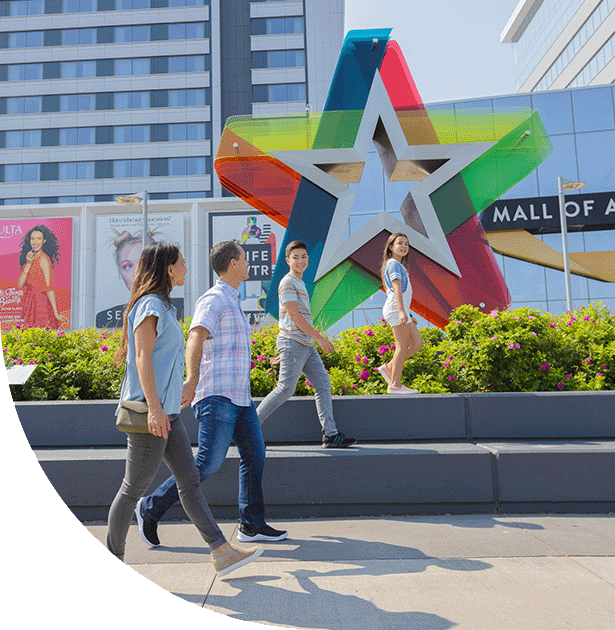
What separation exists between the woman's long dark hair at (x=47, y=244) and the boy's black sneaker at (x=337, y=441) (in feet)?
102

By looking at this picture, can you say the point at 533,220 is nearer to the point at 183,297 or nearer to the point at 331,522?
the point at 331,522

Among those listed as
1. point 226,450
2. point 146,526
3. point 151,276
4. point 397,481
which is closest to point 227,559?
point 226,450

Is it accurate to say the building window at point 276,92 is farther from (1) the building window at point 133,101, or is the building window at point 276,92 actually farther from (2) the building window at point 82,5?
(2) the building window at point 82,5

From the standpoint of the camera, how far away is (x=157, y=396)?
2.86m

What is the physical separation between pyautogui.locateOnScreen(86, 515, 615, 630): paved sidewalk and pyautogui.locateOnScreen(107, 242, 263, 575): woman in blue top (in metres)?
0.27

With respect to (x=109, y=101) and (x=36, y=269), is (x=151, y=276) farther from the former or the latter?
(x=109, y=101)

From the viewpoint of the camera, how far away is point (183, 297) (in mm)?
32812

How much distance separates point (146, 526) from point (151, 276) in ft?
5.61

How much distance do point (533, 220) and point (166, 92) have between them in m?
34.4

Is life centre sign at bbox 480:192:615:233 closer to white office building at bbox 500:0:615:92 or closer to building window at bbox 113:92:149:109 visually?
white office building at bbox 500:0:615:92

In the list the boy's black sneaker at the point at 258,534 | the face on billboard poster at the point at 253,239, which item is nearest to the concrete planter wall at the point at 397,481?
the boy's black sneaker at the point at 258,534

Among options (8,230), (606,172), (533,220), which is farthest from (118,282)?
(606,172)

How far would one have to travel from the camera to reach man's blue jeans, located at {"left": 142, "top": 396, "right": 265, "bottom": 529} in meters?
3.43

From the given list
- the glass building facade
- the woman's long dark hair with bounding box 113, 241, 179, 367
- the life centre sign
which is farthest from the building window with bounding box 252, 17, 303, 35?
the woman's long dark hair with bounding box 113, 241, 179, 367
